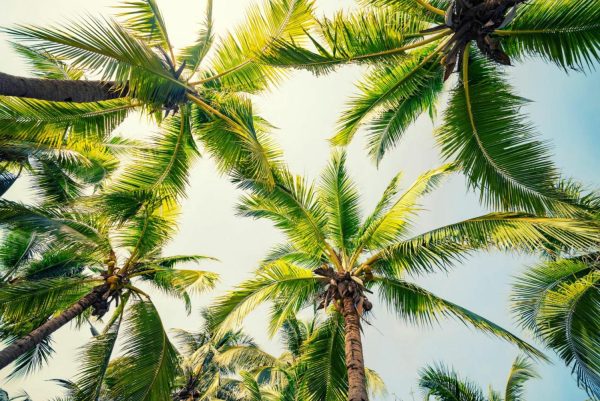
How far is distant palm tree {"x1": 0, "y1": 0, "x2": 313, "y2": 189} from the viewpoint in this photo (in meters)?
4.65

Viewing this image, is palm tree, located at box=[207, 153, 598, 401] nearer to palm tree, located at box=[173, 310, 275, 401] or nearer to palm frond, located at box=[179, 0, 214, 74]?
palm frond, located at box=[179, 0, 214, 74]

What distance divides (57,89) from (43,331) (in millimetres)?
5332

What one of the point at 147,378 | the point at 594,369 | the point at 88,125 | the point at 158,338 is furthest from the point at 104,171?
the point at 594,369

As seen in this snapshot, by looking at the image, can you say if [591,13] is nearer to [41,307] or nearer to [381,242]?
[381,242]

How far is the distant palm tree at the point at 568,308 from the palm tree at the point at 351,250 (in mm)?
667

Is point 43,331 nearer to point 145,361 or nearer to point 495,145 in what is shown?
point 145,361

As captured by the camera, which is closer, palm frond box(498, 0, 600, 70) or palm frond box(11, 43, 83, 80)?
palm frond box(498, 0, 600, 70)

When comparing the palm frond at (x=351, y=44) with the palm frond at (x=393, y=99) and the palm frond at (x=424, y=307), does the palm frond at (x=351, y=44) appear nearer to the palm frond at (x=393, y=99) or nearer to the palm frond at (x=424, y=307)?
the palm frond at (x=393, y=99)

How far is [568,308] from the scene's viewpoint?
7230 millimetres

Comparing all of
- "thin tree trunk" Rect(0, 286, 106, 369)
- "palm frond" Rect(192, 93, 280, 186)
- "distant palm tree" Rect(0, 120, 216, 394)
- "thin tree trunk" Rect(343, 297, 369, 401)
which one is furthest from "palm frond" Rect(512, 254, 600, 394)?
"thin tree trunk" Rect(0, 286, 106, 369)

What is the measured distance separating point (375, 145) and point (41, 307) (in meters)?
7.85

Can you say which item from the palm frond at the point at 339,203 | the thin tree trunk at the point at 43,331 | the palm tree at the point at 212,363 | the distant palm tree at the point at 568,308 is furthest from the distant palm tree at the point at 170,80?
the palm tree at the point at 212,363

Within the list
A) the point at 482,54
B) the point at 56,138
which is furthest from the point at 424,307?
the point at 56,138

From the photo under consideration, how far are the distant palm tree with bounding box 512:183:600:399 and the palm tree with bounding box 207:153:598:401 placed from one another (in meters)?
0.67
